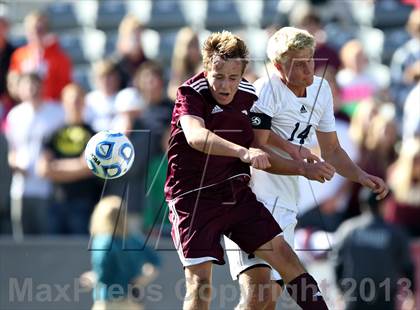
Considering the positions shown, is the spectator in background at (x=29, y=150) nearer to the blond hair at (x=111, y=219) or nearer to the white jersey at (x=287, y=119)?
the blond hair at (x=111, y=219)

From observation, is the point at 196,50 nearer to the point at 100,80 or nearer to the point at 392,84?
the point at 100,80

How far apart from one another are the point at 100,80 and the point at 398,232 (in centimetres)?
413

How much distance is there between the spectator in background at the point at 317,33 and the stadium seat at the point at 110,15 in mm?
3361

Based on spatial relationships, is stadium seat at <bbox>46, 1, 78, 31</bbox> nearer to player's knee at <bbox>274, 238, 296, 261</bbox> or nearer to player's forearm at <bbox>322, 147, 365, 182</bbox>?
player's forearm at <bbox>322, 147, 365, 182</bbox>

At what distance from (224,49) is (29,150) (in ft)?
17.9

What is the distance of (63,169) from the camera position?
1241 cm

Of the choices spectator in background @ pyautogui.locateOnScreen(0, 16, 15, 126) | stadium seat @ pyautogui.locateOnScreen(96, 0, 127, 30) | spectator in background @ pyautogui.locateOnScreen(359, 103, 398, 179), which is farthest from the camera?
stadium seat @ pyautogui.locateOnScreen(96, 0, 127, 30)

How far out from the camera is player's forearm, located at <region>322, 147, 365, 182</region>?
8531mm

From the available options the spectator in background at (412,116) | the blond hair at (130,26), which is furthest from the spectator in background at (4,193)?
the spectator in background at (412,116)

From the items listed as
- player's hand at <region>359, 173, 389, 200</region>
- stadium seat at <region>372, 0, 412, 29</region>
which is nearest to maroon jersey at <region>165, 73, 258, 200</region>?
player's hand at <region>359, 173, 389, 200</region>

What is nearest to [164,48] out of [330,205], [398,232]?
[330,205]

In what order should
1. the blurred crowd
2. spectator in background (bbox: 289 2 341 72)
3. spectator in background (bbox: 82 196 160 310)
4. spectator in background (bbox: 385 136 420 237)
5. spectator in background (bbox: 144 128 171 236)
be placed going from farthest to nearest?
1. spectator in background (bbox: 289 2 341 72)
2. spectator in background (bbox: 144 128 171 236)
3. the blurred crowd
4. spectator in background (bbox: 385 136 420 237)
5. spectator in background (bbox: 82 196 160 310)

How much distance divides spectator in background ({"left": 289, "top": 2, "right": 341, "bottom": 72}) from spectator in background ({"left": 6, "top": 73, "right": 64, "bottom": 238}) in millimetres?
2771

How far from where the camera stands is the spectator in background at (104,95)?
1290cm
